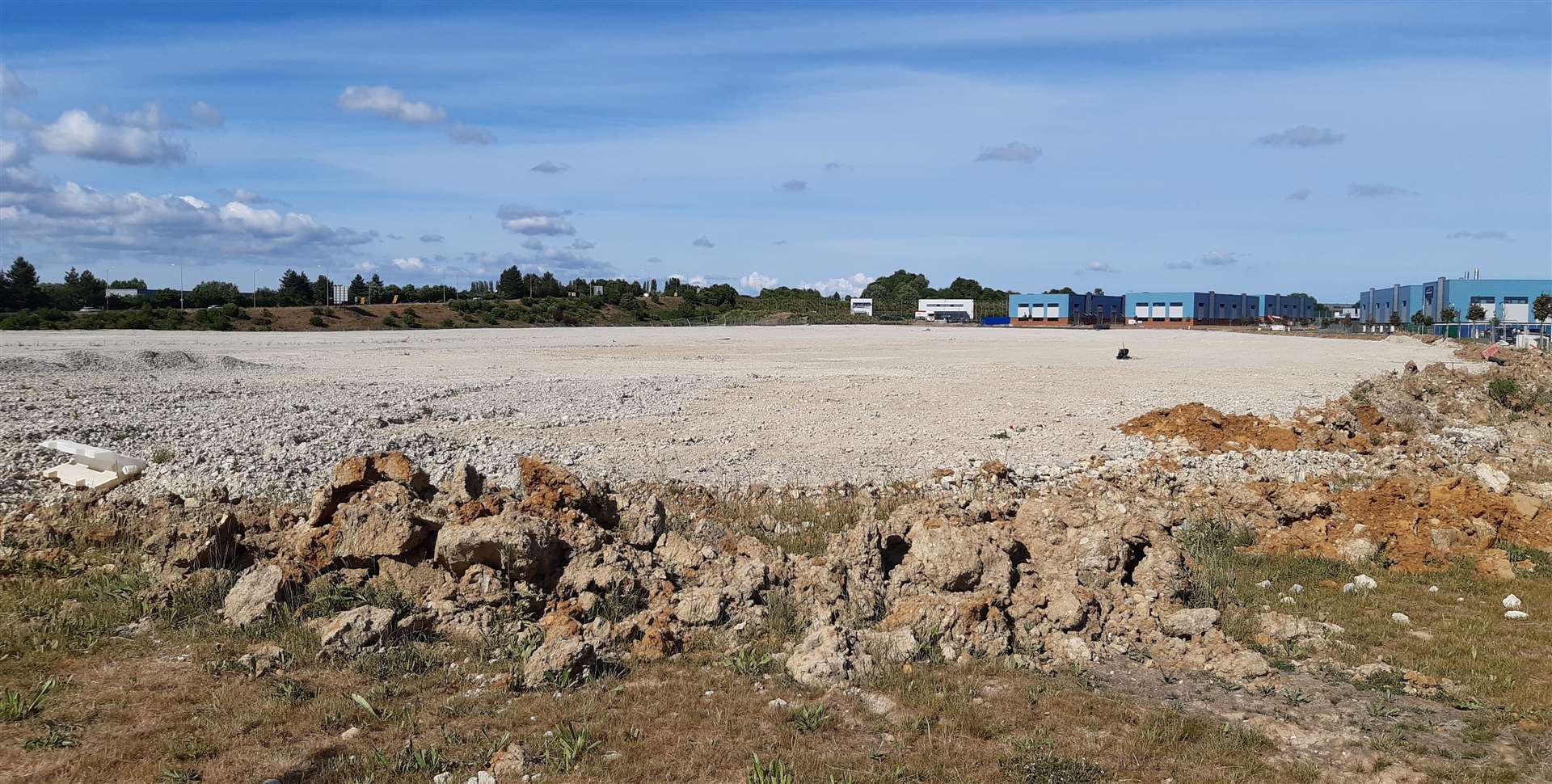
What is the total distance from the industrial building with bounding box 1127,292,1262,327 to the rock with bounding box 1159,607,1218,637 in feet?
433

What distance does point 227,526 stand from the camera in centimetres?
876

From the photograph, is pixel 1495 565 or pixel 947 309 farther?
pixel 947 309

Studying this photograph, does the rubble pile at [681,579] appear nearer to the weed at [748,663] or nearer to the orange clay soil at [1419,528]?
the weed at [748,663]

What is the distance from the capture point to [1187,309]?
449 feet

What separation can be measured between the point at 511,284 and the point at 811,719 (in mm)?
133222

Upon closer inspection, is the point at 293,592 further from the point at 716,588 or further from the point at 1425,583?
the point at 1425,583

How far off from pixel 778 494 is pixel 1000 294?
173777 mm

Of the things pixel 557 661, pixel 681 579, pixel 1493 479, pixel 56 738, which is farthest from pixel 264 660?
pixel 1493 479

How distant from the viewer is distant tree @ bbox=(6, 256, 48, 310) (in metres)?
80.1

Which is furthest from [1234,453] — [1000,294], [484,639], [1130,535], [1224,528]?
[1000,294]

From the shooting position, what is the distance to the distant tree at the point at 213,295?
9494 centimetres

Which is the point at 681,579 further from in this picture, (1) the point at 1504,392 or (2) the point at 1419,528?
(1) the point at 1504,392

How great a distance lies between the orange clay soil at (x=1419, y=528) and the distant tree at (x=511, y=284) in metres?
126

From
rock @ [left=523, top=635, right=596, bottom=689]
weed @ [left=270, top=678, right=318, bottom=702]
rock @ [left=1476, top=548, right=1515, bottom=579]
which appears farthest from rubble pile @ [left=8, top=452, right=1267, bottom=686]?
rock @ [left=1476, top=548, right=1515, bottom=579]
